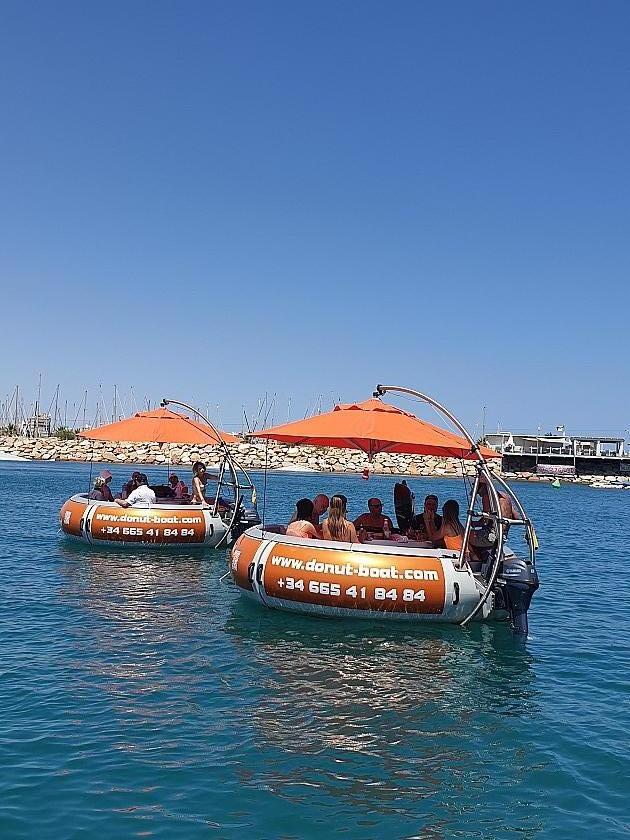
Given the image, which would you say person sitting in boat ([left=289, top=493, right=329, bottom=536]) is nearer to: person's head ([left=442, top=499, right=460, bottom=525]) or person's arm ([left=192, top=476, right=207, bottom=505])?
person's head ([left=442, top=499, right=460, bottom=525])

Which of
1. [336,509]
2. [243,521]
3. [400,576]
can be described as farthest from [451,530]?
[243,521]

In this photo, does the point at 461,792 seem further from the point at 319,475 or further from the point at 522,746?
the point at 319,475

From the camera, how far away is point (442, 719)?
29.7 feet

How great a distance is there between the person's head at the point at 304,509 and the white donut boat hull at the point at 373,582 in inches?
50.0

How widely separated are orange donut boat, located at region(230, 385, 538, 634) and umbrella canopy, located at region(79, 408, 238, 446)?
783 centimetres

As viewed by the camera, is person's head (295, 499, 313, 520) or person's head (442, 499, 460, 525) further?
person's head (295, 499, 313, 520)

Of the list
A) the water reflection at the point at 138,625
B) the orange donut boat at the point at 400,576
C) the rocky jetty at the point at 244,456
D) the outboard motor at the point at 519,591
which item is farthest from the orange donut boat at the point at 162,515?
the rocky jetty at the point at 244,456

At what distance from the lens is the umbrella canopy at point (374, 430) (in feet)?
46.3

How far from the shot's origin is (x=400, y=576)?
41.2 feet

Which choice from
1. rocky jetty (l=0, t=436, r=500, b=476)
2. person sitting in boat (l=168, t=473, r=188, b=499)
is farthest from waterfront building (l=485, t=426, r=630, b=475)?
person sitting in boat (l=168, t=473, r=188, b=499)

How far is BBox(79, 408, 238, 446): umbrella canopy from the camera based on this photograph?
2112 cm

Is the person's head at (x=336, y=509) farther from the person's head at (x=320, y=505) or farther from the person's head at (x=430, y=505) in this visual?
the person's head at (x=430, y=505)

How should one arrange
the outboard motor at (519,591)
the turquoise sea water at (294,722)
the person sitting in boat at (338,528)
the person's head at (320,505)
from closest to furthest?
the turquoise sea water at (294,722) → the outboard motor at (519,591) → the person sitting in boat at (338,528) → the person's head at (320,505)

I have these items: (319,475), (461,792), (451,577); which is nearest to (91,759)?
(461,792)
